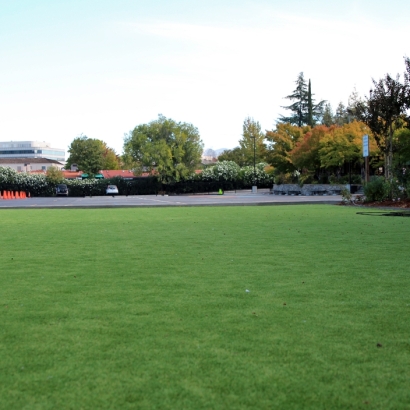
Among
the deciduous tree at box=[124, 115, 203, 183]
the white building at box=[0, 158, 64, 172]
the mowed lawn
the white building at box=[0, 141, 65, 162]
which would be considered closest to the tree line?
the deciduous tree at box=[124, 115, 203, 183]

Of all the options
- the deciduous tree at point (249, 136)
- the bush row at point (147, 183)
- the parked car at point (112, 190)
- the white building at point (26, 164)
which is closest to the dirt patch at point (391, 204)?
the parked car at point (112, 190)

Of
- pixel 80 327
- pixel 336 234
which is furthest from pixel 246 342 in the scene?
pixel 336 234

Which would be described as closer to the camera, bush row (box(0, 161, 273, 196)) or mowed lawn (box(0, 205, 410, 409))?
mowed lawn (box(0, 205, 410, 409))

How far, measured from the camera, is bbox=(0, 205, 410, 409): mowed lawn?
3.83m

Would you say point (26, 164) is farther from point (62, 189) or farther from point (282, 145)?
point (282, 145)

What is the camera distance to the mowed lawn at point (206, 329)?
3.83 m

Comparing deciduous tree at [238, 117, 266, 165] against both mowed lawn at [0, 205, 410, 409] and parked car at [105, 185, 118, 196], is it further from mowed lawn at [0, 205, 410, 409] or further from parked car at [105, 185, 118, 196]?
mowed lawn at [0, 205, 410, 409]

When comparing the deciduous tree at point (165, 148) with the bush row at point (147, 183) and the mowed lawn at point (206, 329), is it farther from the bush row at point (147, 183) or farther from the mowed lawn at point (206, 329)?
the mowed lawn at point (206, 329)

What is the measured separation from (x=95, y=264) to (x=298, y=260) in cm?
338

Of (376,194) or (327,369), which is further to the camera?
(376,194)

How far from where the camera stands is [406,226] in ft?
51.5

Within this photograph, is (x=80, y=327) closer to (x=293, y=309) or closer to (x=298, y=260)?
(x=293, y=309)

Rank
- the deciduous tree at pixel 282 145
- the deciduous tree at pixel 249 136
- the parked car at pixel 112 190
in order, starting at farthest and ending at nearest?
the deciduous tree at pixel 249 136 < the parked car at pixel 112 190 < the deciduous tree at pixel 282 145

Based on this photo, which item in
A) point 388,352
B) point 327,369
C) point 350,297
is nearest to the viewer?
point 327,369
